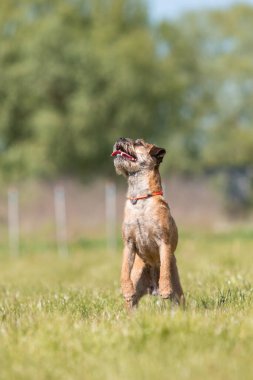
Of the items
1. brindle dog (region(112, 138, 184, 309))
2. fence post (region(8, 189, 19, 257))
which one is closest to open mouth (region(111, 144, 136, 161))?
brindle dog (region(112, 138, 184, 309))

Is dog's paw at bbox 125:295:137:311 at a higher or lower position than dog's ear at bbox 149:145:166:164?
lower

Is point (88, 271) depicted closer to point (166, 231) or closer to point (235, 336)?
point (166, 231)

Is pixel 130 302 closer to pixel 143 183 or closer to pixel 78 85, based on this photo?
pixel 143 183

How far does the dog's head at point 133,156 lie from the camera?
698 cm

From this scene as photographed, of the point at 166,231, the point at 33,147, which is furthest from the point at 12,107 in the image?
the point at 166,231

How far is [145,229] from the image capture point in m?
6.84

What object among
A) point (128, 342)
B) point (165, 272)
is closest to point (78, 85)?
point (165, 272)

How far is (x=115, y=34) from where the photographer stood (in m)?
29.2

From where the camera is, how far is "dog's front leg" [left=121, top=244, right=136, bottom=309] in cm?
686

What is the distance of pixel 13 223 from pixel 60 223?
162 cm

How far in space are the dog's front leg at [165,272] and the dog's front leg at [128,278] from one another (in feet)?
0.96

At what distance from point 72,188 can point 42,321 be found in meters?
23.3

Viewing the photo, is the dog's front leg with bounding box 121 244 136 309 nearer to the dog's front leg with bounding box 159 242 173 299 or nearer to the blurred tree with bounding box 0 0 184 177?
the dog's front leg with bounding box 159 242 173 299

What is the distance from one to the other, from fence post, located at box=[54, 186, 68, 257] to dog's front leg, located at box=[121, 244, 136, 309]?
15.5 m
